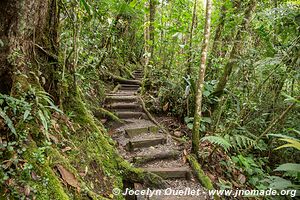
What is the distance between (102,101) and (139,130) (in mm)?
1561

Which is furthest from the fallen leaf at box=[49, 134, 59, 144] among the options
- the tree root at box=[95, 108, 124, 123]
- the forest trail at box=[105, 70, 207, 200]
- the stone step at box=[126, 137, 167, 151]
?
the tree root at box=[95, 108, 124, 123]

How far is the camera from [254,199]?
3.97 m

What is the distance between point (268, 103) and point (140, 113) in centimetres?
329

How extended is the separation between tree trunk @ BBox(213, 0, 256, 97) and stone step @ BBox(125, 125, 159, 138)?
1649mm

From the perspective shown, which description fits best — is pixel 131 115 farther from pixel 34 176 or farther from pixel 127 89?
pixel 34 176

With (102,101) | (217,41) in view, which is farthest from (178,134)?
(217,41)

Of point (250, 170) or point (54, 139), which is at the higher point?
point (54, 139)

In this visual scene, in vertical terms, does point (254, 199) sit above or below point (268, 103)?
below

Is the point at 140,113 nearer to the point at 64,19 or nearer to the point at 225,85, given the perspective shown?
the point at 225,85

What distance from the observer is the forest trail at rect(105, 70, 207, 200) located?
3.87m

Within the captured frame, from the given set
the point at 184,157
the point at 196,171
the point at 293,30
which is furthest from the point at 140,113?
the point at 293,30

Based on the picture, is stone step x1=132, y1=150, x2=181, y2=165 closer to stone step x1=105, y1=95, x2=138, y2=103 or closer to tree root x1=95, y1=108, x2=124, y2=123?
tree root x1=95, y1=108, x2=124, y2=123

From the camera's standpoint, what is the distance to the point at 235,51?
4684 millimetres

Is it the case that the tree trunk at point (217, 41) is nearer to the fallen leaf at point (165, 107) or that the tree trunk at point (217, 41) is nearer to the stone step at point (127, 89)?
the fallen leaf at point (165, 107)
